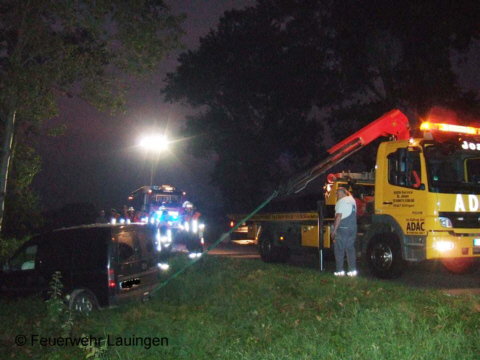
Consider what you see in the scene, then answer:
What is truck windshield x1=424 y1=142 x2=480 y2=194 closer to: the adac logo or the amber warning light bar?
the adac logo

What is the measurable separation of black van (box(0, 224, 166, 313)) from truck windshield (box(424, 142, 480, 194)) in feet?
19.2

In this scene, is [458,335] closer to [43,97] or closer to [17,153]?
[43,97]

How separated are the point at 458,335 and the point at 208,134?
106 feet

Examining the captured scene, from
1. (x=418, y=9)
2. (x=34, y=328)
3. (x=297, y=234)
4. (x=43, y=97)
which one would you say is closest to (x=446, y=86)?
(x=418, y=9)

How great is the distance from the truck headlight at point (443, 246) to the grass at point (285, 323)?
2.50 metres

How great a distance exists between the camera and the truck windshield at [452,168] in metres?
11.1

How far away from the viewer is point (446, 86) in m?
21.8

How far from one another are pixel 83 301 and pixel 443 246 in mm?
6843

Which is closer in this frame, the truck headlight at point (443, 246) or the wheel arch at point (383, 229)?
the truck headlight at point (443, 246)

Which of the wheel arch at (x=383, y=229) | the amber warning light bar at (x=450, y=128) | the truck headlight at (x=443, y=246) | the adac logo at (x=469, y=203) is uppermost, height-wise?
the amber warning light bar at (x=450, y=128)

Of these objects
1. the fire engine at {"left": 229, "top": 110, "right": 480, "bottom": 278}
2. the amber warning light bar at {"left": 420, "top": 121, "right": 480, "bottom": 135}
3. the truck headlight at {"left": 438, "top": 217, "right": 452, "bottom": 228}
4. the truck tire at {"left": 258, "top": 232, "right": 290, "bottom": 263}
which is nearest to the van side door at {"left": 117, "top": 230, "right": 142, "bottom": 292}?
the fire engine at {"left": 229, "top": 110, "right": 480, "bottom": 278}

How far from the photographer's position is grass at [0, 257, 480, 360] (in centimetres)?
552

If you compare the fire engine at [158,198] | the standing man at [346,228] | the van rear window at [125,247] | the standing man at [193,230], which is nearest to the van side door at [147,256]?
the van rear window at [125,247]

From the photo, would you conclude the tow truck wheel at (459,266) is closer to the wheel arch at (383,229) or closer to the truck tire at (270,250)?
the wheel arch at (383,229)
